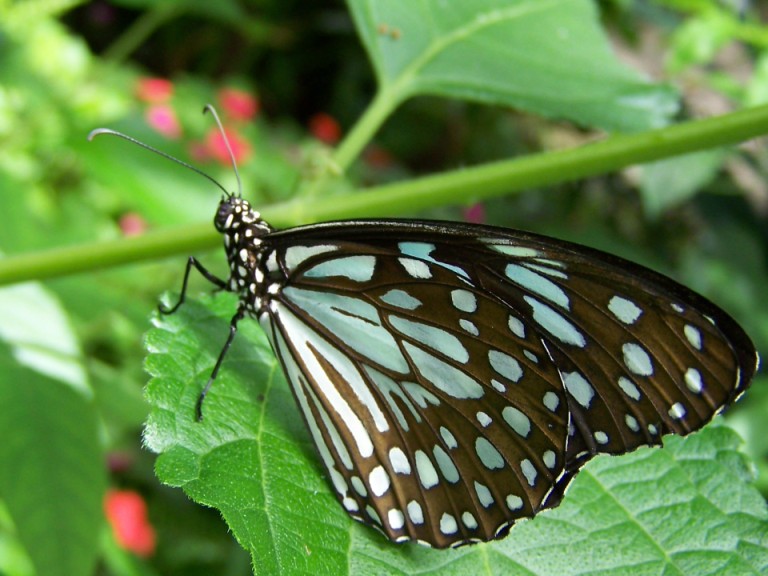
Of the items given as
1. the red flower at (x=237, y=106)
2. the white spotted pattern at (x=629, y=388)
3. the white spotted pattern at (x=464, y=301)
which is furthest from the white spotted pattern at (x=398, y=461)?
the red flower at (x=237, y=106)

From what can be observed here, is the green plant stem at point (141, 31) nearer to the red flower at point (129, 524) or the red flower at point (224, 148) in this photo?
the red flower at point (224, 148)

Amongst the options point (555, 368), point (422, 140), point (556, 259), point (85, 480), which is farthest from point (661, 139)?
point (422, 140)

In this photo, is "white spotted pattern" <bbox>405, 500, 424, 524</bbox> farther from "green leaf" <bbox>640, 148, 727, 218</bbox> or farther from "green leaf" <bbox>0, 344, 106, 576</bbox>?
"green leaf" <bbox>640, 148, 727, 218</bbox>

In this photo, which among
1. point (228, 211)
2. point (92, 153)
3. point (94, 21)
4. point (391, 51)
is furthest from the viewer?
point (94, 21)

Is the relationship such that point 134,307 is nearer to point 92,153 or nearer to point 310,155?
point 92,153

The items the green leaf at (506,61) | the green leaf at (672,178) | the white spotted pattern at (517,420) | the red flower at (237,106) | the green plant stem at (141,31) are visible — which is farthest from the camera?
the red flower at (237,106)

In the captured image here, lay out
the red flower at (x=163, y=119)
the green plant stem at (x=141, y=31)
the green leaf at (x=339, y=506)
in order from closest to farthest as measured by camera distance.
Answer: the green leaf at (x=339, y=506)
the red flower at (x=163, y=119)
the green plant stem at (x=141, y=31)
